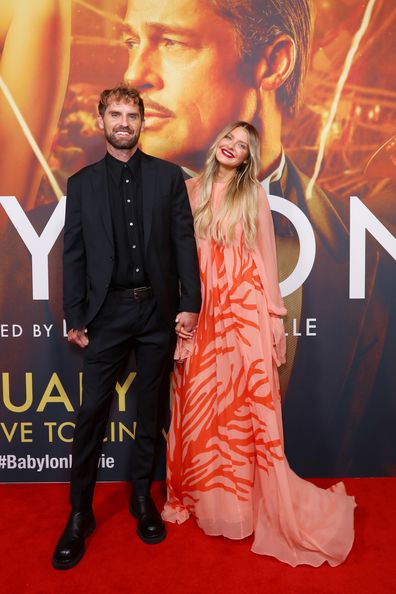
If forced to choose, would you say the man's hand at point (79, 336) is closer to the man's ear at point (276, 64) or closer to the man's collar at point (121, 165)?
the man's collar at point (121, 165)

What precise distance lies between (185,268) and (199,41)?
118cm

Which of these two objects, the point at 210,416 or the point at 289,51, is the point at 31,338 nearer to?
the point at 210,416

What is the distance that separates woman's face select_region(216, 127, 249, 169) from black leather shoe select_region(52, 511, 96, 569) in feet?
5.40

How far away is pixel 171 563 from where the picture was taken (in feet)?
7.50

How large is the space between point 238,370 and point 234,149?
38.0 inches

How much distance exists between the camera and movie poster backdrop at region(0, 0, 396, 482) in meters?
2.74

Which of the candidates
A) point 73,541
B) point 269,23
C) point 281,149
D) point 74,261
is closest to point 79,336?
point 74,261

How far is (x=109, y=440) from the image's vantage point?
2.98m

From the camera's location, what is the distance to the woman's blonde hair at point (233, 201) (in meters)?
2.42

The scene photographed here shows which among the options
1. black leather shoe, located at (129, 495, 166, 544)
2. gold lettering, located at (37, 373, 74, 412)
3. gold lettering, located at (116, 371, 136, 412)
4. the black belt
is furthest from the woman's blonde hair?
black leather shoe, located at (129, 495, 166, 544)

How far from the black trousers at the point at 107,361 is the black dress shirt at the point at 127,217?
114 millimetres

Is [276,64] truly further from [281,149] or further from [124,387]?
[124,387]

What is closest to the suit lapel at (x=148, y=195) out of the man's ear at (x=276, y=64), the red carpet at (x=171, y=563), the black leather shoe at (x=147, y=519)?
the man's ear at (x=276, y=64)

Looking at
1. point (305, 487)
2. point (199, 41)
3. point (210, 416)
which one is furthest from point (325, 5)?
point (305, 487)
